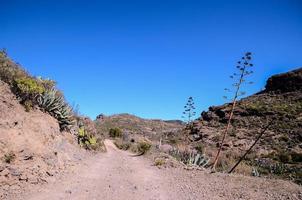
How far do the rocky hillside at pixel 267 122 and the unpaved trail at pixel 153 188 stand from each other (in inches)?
650

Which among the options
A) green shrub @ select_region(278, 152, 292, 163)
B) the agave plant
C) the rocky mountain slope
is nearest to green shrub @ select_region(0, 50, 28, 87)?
the rocky mountain slope

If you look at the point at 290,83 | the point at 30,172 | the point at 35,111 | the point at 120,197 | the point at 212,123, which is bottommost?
the point at 120,197

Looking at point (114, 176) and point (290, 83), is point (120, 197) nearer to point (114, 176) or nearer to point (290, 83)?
point (114, 176)

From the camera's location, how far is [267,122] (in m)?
46.0

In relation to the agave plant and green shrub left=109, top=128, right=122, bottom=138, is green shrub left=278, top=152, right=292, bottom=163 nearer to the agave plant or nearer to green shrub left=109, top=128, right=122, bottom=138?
the agave plant

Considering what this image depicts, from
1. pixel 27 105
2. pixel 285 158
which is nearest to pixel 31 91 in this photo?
pixel 27 105

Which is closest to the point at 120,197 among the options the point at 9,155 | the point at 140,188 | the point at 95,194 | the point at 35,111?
the point at 95,194

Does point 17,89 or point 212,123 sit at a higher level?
point 212,123

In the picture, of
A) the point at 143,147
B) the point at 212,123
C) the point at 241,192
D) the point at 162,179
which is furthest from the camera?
the point at 212,123

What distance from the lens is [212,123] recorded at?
54.4m

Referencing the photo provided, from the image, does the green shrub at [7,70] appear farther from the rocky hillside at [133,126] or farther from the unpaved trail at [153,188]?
the rocky hillside at [133,126]

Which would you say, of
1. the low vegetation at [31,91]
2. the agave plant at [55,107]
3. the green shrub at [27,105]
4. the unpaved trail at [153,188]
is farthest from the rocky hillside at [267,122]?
the green shrub at [27,105]

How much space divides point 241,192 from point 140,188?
2872 millimetres

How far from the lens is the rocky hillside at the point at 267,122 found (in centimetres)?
3493
